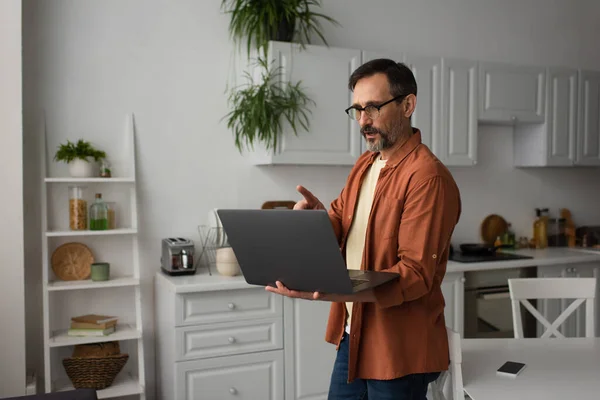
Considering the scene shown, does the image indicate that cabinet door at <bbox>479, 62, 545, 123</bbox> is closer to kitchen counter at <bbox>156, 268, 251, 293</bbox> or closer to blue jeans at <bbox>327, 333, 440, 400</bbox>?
kitchen counter at <bbox>156, 268, 251, 293</bbox>

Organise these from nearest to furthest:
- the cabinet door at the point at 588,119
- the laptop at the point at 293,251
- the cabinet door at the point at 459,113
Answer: the laptop at the point at 293,251
the cabinet door at the point at 459,113
the cabinet door at the point at 588,119

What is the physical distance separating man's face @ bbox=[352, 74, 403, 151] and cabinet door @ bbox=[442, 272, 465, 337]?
2.02 meters

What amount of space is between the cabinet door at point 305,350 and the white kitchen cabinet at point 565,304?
161 centimetres

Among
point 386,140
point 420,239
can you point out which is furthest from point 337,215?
point 420,239

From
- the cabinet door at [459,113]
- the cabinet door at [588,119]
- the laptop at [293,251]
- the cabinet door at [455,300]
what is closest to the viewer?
the laptop at [293,251]

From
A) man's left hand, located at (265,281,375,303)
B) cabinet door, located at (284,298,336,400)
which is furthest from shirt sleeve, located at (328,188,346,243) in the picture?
cabinet door, located at (284,298,336,400)

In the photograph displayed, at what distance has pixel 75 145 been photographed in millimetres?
3273

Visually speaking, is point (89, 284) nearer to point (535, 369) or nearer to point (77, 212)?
point (77, 212)

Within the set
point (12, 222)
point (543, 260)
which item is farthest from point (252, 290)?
point (543, 260)

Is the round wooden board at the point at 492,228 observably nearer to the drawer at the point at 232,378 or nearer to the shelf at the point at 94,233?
the drawer at the point at 232,378

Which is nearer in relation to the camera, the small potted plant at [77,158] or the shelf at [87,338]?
the shelf at [87,338]

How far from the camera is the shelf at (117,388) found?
10.1ft

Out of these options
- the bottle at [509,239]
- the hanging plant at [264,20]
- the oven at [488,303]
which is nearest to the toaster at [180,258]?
the hanging plant at [264,20]

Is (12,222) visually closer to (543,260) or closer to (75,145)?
(75,145)
